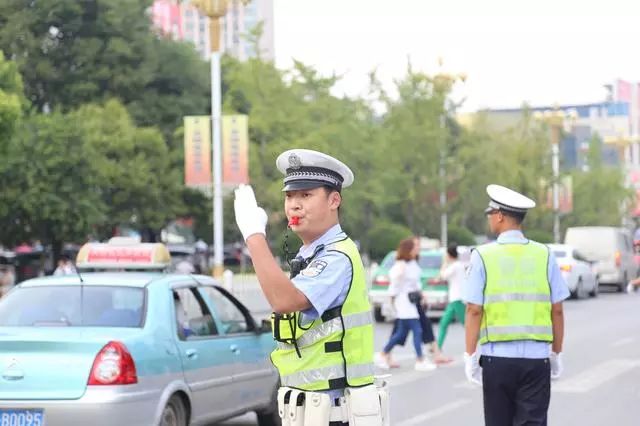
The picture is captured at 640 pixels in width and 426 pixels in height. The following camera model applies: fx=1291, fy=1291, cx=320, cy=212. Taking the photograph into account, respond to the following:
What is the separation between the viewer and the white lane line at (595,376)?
1398 centimetres

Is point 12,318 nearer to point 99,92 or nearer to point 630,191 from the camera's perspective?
point 99,92

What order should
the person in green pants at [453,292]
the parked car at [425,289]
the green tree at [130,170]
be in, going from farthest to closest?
the green tree at [130,170] → the parked car at [425,289] → the person in green pants at [453,292]

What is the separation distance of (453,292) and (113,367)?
33.1 ft

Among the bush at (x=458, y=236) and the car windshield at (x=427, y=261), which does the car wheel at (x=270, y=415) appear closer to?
the car windshield at (x=427, y=261)

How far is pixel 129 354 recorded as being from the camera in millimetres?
8258

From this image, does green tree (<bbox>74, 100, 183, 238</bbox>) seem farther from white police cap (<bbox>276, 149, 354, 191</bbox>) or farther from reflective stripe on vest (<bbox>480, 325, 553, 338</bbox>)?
white police cap (<bbox>276, 149, 354, 191</bbox>)

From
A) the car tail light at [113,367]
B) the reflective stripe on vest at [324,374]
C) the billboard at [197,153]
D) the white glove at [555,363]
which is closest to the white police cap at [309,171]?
the reflective stripe on vest at [324,374]

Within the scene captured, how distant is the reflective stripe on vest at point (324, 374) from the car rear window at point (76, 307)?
444 cm

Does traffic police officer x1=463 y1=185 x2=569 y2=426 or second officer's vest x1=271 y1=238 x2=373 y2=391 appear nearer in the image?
second officer's vest x1=271 y1=238 x2=373 y2=391

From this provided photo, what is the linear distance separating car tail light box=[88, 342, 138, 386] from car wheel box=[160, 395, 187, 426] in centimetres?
56

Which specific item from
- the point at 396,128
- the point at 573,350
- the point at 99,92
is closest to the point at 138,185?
the point at 99,92

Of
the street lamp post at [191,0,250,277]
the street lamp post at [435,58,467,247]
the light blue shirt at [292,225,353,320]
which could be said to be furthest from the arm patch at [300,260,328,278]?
the street lamp post at [435,58,467,247]

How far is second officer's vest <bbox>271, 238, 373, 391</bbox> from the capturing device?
4484 millimetres

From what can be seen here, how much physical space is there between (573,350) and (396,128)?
32.0 meters
